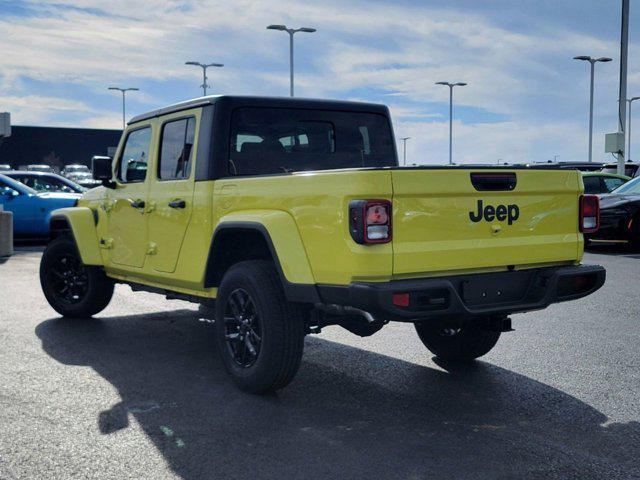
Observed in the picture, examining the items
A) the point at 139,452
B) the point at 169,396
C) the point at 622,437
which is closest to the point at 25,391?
the point at 169,396

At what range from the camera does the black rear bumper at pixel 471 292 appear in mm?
4496

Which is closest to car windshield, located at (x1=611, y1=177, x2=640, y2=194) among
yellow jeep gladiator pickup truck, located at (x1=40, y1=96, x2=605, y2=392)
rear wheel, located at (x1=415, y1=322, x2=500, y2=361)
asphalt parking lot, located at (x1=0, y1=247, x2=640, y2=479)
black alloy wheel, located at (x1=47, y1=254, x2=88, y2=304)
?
asphalt parking lot, located at (x1=0, y1=247, x2=640, y2=479)

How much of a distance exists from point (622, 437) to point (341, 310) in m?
1.64

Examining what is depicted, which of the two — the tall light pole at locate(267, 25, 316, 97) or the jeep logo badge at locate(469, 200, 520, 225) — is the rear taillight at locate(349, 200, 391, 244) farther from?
the tall light pole at locate(267, 25, 316, 97)

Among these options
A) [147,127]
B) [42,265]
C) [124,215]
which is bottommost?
[42,265]

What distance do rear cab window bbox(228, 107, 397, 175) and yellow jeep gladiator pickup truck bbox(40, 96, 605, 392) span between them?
1cm

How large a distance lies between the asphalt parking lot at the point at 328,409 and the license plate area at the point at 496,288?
0.67 meters

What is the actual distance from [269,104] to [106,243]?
2107 mm

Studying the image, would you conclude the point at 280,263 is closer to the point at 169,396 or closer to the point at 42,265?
the point at 169,396

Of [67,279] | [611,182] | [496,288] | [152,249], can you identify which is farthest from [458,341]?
[611,182]

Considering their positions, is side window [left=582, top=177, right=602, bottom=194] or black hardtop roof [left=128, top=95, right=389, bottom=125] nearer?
black hardtop roof [left=128, top=95, right=389, bottom=125]

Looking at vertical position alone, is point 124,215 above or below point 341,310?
above

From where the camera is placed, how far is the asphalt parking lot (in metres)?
4.04

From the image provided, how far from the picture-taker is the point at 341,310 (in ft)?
15.6
